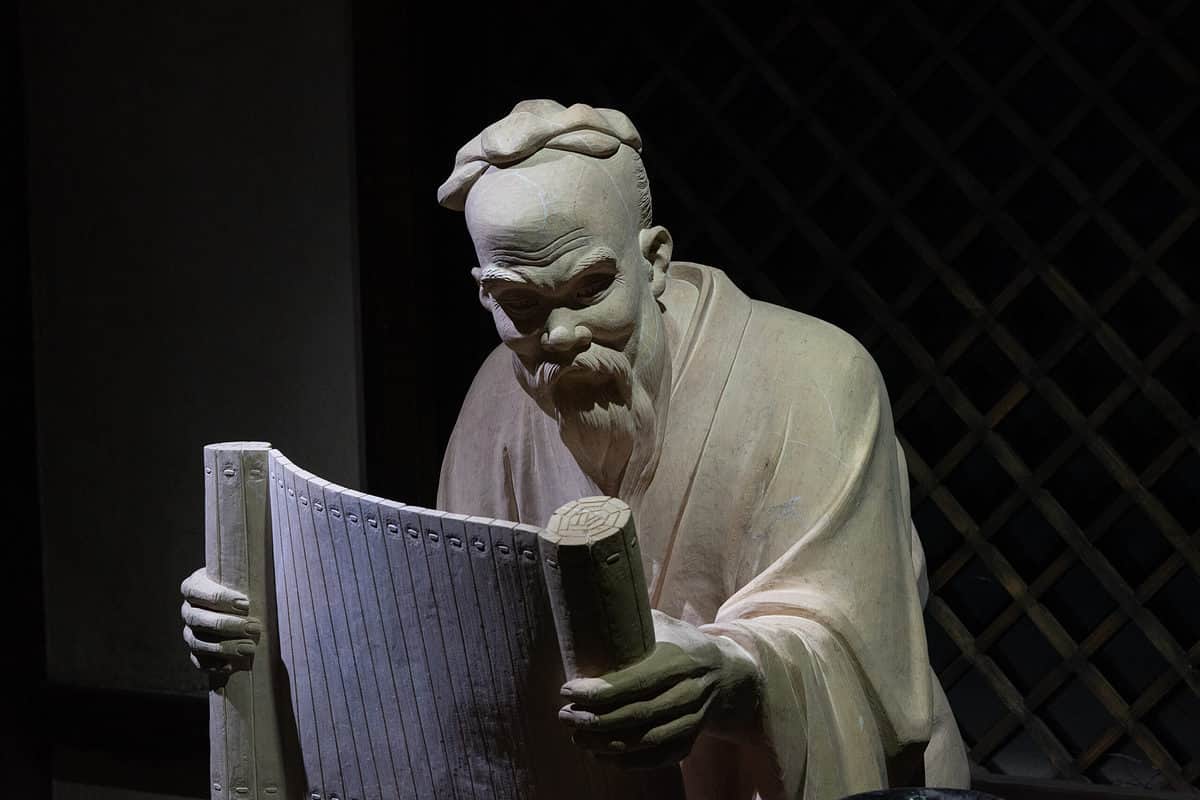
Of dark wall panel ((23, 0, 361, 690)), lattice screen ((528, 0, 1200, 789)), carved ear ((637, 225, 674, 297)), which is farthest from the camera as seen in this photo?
dark wall panel ((23, 0, 361, 690))

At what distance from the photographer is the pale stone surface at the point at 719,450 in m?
1.55

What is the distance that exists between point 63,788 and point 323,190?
1.47m

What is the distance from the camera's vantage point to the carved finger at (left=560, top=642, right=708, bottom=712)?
1269 millimetres

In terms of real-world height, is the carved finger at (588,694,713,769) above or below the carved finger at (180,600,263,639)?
below

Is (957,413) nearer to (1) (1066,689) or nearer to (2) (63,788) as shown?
(1) (1066,689)

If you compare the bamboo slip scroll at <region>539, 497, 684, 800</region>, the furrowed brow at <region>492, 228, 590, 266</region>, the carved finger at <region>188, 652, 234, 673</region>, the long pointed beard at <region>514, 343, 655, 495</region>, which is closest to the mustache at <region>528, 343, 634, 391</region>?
the long pointed beard at <region>514, 343, 655, 495</region>

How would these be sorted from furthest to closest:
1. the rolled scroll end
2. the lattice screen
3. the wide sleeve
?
the lattice screen < the wide sleeve < the rolled scroll end

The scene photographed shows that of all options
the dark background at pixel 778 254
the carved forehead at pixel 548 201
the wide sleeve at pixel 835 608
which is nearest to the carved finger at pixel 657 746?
the wide sleeve at pixel 835 608

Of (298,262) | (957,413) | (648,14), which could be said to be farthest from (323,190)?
(957,413)

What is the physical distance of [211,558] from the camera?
5.26ft

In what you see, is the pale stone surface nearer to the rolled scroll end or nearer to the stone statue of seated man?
the stone statue of seated man

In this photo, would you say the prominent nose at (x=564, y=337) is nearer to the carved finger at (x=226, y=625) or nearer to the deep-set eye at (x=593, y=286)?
the deep-set eye at (x=593, y=286)

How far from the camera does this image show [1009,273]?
273 centimetres

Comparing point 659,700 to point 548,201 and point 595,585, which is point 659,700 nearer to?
point 595,585
